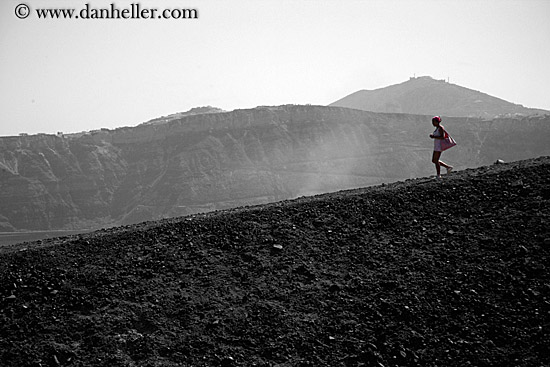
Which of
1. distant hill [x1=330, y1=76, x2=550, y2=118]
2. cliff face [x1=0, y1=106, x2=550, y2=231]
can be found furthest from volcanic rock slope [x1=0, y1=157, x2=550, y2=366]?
distant hill [x1=330, y1=76, x2=550, y2=118]

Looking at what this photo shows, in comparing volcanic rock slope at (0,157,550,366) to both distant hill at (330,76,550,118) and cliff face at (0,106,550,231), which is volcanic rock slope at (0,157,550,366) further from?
distant hill at (330,76,550,118)

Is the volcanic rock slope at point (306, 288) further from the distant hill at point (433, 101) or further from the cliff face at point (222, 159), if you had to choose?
the distant hill at point (433, 101)

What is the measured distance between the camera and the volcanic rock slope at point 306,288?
505 cm

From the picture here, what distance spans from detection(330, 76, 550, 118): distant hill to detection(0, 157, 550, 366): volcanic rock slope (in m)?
98.7

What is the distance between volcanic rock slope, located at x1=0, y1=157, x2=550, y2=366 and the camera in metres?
5.05

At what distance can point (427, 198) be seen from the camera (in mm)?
7551

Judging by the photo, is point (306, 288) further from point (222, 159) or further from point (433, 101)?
point (433, 101)

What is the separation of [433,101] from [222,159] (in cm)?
7576

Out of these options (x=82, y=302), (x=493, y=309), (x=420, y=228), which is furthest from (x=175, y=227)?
(x=493, y=309)

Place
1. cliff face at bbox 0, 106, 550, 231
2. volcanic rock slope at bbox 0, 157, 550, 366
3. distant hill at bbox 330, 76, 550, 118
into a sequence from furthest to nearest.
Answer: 1. distant hill at bbox 330, 76, 550, 118
2. cliff face at bbox 0, 106, 550, 231
3. volcanic rock slope at bbox 0, 157, 550, 366

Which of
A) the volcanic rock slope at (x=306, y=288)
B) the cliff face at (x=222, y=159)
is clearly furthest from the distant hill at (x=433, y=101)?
the volcanic rock slope at (x=306, y=288)

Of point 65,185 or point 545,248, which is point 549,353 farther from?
point 65,185

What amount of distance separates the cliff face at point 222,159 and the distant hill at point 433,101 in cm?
4053

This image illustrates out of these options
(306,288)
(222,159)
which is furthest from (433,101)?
(306,288)
